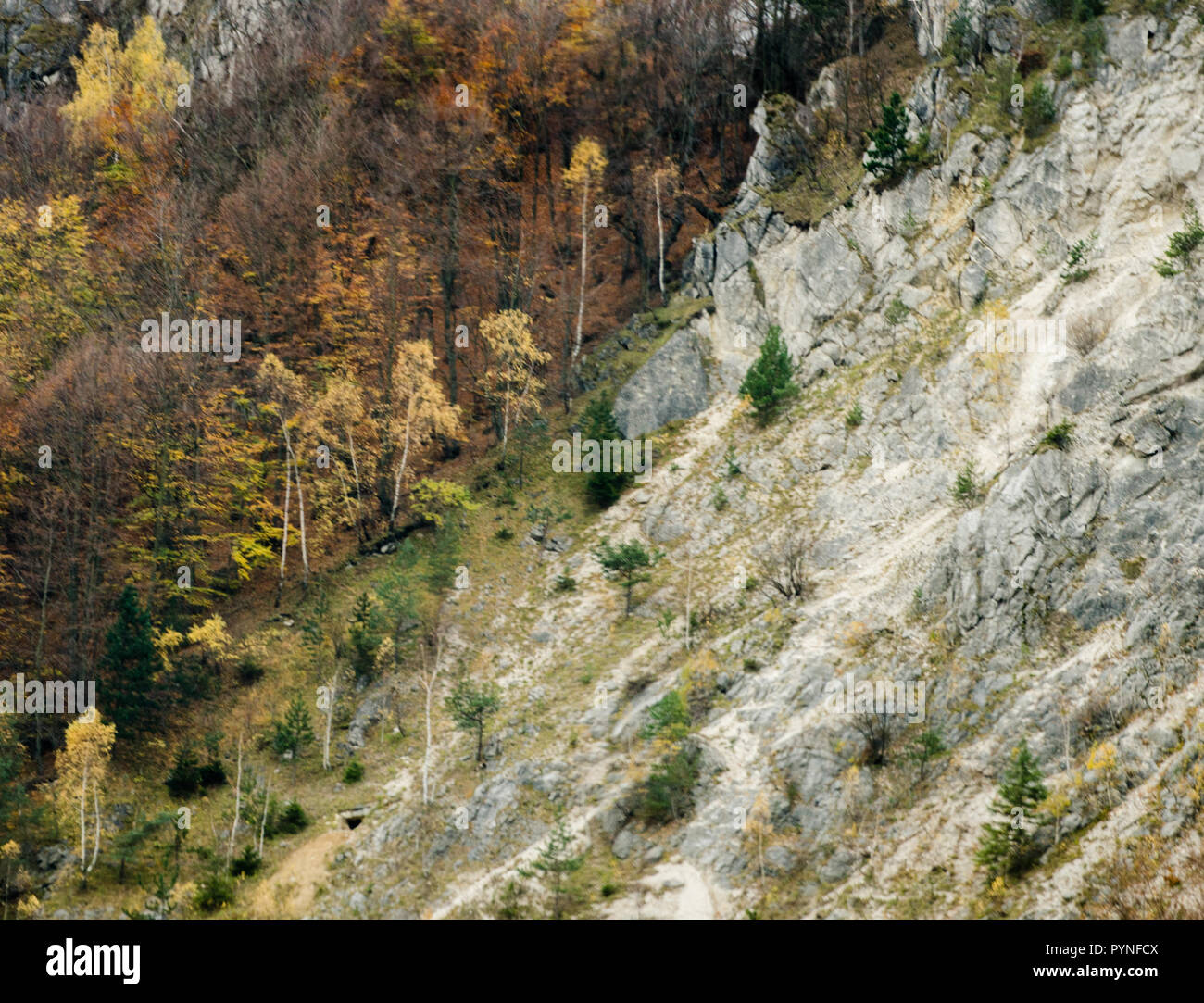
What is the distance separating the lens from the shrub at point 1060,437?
2395 cm

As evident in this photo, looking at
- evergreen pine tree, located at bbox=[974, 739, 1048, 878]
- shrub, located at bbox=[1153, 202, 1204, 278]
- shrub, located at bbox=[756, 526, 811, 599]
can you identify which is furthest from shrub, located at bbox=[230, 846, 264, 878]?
shrub, located at bbox=[1153, 202, 1204, 278]

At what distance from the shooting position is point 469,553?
3391cm

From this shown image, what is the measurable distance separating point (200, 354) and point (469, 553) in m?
13.5

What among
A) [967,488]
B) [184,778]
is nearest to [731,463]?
[967,488]

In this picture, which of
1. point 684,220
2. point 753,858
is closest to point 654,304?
point 684,220

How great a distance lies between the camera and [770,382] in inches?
1358

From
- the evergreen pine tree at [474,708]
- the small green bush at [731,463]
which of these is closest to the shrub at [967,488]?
the small green bush at [731,463]

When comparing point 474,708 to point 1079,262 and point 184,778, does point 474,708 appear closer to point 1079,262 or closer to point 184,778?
point 184,778

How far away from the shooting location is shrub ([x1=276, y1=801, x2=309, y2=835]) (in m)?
26.1

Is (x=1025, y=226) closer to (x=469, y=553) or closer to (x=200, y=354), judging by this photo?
(x=469, y=553)

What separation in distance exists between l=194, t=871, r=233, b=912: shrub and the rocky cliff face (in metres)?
2.40

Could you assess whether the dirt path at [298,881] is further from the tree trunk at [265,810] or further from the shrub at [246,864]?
the tree trunk at [265,810]

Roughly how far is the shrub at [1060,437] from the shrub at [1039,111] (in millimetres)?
13548

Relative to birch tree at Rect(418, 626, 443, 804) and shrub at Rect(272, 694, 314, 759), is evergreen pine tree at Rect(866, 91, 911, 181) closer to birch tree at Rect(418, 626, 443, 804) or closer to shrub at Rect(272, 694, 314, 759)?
birch tree at Rect(418, 626, 443, 804)
